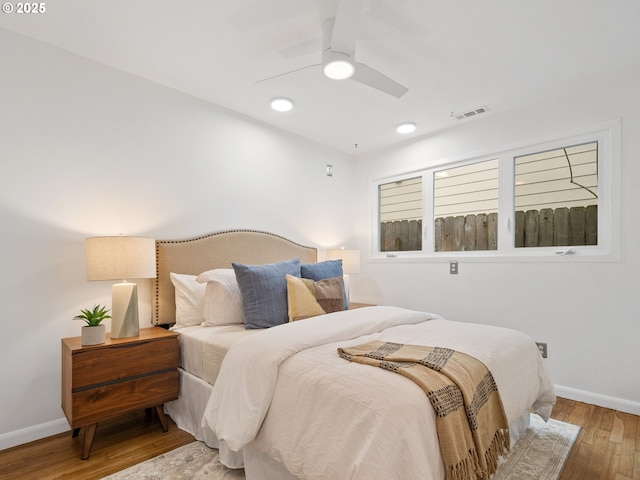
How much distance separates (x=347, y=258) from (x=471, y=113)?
1.90 metres

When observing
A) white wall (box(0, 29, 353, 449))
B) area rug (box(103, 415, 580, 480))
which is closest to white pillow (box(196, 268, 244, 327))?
white wall (box(0, 29, 353, 449))

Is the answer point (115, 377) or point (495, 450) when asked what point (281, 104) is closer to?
point (115, 377)

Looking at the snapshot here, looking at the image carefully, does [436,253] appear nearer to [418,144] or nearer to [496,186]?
[496,186]

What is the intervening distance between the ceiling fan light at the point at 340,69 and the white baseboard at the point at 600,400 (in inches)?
116

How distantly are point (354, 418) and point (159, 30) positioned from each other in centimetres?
238

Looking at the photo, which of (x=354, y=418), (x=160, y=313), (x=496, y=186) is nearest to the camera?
(x=354, y=418)

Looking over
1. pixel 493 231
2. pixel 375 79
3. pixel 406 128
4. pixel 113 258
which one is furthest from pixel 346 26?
pixel 493 231

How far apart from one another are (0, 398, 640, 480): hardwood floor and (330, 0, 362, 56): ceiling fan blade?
97.8 inches

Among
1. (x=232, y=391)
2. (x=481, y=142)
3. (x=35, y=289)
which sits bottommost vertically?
(x=232, y=391)

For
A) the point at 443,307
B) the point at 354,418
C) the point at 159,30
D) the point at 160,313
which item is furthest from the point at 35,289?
the point at 443,307

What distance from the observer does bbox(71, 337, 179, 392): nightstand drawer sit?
1957 mm

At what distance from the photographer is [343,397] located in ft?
4.32

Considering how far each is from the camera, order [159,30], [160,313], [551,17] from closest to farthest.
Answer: [551,17] < [159,30] < [160,313]

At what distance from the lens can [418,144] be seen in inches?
157
